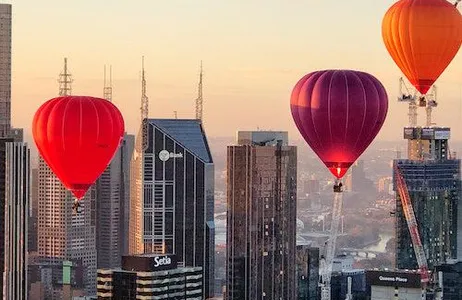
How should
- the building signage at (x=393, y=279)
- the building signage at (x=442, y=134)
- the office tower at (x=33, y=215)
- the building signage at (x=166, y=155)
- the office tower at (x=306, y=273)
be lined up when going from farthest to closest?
the building signage at (x=442, y=134) → the office tower at (x=33, y=215) → the building signage at (x=166, y=155) → the office tower at (x=306, y=273) → the building signage at (x=393, y=279)

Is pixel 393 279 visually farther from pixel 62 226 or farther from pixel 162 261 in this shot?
pixel 62 226

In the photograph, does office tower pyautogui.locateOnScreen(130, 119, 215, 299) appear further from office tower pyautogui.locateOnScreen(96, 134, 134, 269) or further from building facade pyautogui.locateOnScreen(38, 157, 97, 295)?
building facade pyautogui.locateOnScreen(38, 157, 97, 295)

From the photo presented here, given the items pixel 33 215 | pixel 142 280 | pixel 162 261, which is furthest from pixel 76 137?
pixel 33 215

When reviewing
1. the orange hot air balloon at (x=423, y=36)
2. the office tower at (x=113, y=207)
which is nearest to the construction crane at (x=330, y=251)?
the office tower at (x=113, y=207)

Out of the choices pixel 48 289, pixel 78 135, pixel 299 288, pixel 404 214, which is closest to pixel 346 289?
pixel 299 288

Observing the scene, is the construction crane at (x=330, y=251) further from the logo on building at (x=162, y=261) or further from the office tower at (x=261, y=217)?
the logo on building at (x=162, y=261)

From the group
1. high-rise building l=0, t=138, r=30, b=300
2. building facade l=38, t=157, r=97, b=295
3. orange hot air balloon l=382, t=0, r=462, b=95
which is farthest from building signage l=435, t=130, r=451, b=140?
orange hot air balloon l=382, t=0, r=462, b=95
